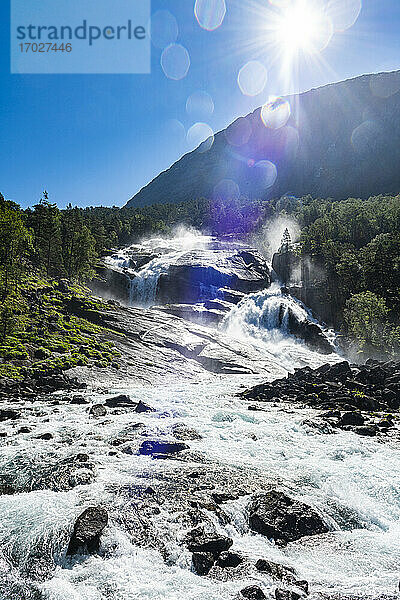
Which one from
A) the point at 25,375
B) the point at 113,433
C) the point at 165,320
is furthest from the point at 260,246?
the point at 113,433

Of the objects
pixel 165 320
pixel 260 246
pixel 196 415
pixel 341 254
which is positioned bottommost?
pixel 196 415

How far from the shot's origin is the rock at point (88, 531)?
877 centimetres

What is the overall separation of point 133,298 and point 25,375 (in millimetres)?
53296

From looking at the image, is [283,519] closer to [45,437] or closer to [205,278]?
[45,437]

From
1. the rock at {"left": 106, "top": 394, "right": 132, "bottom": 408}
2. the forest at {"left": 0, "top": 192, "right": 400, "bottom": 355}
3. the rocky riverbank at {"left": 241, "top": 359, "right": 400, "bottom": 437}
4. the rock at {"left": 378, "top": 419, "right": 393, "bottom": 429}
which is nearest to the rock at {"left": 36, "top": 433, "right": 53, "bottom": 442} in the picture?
the rock at {"left": 106, "top": 394, "right": 132, "bottom": 408}

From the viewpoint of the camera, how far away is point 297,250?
3866 inches

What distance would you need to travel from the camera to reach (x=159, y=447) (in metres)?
16.2

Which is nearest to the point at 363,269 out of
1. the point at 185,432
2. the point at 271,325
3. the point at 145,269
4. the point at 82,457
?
the point at 271,325

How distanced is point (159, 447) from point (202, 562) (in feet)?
25.8

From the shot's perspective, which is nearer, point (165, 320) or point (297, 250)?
point (165, 320)

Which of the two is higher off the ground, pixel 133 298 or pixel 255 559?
pixel 133 298

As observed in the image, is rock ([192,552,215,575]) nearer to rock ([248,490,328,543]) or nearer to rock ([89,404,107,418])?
rock ([248,490,328,543])

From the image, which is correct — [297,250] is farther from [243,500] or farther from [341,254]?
[243,500]

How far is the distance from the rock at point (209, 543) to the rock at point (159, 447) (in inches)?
252
